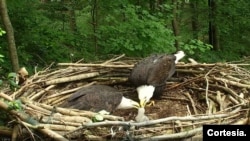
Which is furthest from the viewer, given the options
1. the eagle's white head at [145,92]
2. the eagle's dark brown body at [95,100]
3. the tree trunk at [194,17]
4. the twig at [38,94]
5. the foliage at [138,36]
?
the tree trunk at [194,17]

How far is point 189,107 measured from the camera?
13.0 feet

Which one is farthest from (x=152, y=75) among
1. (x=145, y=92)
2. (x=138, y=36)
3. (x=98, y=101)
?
(x=138, y=36)

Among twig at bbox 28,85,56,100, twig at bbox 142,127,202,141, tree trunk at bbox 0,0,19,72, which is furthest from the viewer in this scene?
tree trunk at bbox 0,0,19,72

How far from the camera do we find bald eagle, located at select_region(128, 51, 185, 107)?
13.1 ft

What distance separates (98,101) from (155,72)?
2.45 feet

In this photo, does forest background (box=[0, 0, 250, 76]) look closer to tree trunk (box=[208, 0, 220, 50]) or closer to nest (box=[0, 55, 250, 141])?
tree trunk (box=[208, 0, 220, 50])

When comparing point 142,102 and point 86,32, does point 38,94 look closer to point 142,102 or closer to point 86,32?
point 142,102

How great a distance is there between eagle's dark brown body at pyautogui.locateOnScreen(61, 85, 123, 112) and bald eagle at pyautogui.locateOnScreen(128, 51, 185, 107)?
0.93 ft

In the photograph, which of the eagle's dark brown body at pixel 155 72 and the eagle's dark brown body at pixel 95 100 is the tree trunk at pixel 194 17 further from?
the eagle's dark brown body at pixel 95 100

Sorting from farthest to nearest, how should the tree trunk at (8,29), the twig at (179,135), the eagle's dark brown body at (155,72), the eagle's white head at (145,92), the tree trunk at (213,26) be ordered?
the tree trunk at (213,26) < the tree trunk at (8,29) < the eagle's dark brown body at (155,72) < the eagle's white head at (145,92) < the twig at (179,135)

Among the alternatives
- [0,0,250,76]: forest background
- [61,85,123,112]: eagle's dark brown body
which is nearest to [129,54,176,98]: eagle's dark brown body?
[61,85,123,112]: eagle's dark brown body

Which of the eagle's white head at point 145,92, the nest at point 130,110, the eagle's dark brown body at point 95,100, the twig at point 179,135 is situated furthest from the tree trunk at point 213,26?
the twig at point 179,135

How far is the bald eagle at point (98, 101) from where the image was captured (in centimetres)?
356

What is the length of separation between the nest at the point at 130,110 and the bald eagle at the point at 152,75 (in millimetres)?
161
